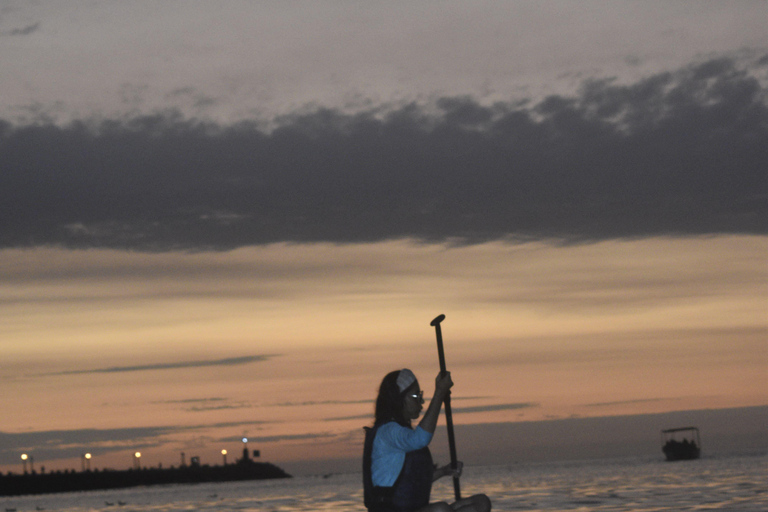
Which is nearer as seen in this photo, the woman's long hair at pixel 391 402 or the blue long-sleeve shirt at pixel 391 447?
the blue long-sleeve shirt at pixel 391 447

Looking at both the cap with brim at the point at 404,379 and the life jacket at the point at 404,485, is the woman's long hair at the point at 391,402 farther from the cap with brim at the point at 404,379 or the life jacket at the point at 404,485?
the life jacket at the point at 404,485

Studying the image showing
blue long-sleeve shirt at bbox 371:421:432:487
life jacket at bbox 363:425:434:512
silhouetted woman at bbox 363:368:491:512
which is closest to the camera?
blue long-sleeve shirt at bbox 371:421:432:487

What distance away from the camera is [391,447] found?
8.09 m

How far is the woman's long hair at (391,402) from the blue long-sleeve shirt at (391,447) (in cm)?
8

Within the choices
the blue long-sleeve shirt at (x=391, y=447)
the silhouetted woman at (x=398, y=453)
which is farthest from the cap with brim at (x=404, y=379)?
the blue long-sleeve shirt at (x=391, y=447)

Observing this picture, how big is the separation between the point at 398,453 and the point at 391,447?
0.11 m

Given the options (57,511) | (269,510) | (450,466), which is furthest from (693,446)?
(450,466)

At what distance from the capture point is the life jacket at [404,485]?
8.25m

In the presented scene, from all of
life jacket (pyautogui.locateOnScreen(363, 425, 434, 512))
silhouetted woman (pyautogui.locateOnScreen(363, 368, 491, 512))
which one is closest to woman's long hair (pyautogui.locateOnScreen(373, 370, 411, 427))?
silhouetted woman (pyautogui.locateOnScreen(363, 368, 491, 512))

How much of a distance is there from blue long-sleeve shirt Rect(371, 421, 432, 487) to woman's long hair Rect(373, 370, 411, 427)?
81mm

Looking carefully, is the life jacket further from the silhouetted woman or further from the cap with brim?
the cap with brim

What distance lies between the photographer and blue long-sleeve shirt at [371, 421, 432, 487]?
7828mm

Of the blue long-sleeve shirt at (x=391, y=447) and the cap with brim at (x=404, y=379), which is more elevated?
the cap with brim at (x=404, y=379)

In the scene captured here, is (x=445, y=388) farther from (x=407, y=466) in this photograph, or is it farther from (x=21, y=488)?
(x=21, y=488)
